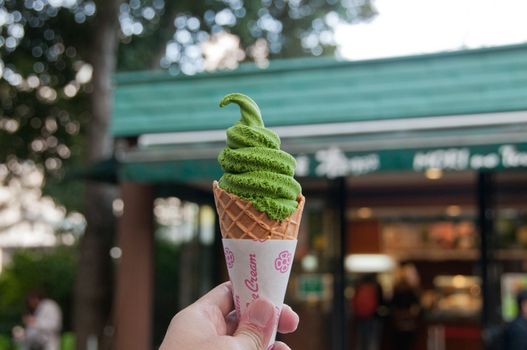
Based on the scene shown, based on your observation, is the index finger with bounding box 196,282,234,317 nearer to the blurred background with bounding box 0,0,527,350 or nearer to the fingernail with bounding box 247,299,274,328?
the fingernail with bounding box 247,299,274,328

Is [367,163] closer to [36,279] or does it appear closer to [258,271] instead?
[258,271]

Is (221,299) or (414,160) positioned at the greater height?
(414,160)

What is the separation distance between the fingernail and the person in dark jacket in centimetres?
606

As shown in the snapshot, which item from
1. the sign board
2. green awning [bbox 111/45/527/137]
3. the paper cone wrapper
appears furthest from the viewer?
green awning [bbox 111/45/527/137]

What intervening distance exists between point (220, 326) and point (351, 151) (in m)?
Result: 6.42

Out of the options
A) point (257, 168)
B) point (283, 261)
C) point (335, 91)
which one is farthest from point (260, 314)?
point (335, 91)

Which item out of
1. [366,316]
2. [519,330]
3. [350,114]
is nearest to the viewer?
[519,330]

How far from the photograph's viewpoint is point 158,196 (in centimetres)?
1066

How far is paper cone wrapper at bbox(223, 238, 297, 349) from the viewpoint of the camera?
8.27 feet

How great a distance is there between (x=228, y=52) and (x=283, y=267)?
16259 mm

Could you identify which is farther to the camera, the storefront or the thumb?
the storefront

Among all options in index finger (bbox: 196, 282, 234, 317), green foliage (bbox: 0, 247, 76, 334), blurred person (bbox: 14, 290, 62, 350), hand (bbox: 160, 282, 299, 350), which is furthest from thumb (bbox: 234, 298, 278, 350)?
green foliage (bbox: 0, 247, 76, 334)

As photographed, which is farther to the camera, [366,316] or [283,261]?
[366,316]

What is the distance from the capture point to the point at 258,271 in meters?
2.52
